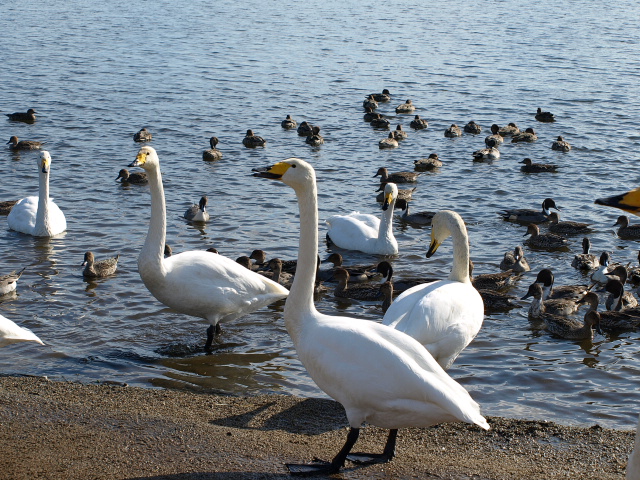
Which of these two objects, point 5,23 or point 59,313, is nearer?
point 59,313

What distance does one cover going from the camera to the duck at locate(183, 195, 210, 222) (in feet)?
51.6

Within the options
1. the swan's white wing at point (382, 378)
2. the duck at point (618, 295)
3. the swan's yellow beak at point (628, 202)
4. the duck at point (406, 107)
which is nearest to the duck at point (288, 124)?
the duck at point (406, 107)

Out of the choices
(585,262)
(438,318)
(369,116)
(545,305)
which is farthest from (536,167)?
(438,318)

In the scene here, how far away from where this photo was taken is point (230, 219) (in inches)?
634

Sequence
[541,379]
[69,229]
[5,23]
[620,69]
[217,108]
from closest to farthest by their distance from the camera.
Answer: [541,379], [69,229], [217,108], [620,69], [5,23]

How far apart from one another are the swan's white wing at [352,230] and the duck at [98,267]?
4.25 m

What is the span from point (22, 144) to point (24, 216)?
5748mm

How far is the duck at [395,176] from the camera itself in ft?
62.1

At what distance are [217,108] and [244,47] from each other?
1150 cm

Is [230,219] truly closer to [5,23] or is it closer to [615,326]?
[615,326]

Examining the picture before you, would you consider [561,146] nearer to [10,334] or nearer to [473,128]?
[473,128]

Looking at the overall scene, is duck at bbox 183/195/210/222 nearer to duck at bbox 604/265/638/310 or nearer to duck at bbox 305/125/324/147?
duck at bbox 305/125/324/147

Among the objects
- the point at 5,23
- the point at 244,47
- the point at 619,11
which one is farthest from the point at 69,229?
the point at 619,11

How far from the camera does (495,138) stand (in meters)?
22.5
